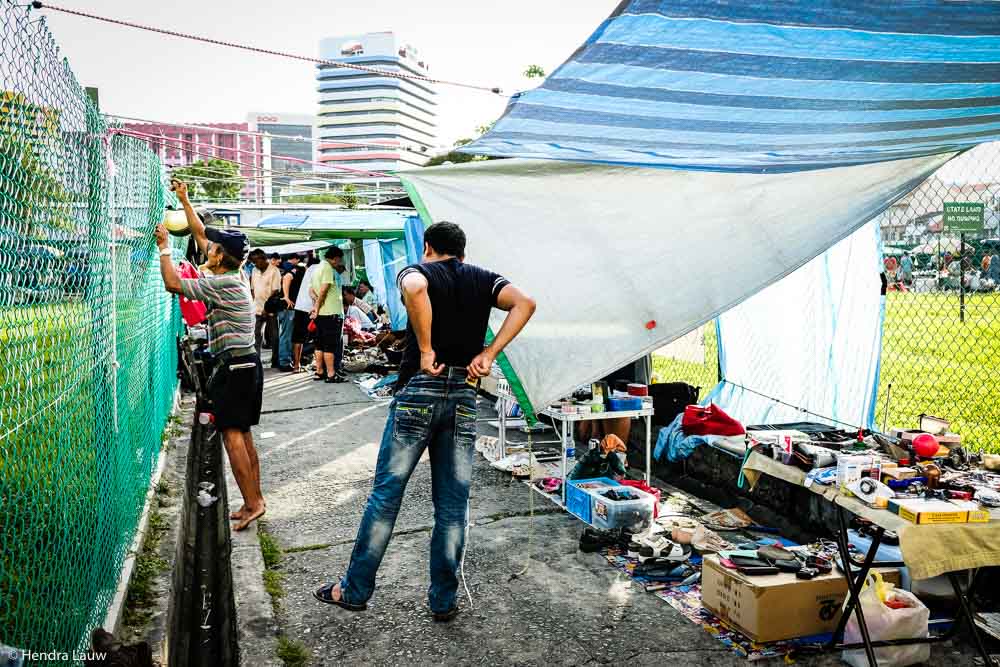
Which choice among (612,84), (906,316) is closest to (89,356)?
(612,84)

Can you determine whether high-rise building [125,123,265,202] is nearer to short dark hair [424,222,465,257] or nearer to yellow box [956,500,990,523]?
short dark hair [424,222,465,257]

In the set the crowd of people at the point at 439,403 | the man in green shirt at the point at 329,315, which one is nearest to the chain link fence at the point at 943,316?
the crowd of people at the point at 439,403

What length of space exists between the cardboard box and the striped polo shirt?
4.11 metres

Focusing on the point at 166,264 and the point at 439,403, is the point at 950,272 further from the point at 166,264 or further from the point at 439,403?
the point at 166,264

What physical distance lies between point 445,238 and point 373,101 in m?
62.9

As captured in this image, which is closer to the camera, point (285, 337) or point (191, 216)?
point (191, 216)

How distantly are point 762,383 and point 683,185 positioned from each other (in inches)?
140

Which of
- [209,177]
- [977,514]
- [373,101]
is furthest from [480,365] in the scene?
[373,101]

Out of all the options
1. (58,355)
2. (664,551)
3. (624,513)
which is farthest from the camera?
(624,513)

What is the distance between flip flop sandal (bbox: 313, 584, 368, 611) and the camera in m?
4.07

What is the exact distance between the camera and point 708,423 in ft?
21.7

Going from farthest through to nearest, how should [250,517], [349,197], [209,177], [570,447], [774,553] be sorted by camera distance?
[349,197]
[209,177]
[570,447]
[250,517]
[774,553]

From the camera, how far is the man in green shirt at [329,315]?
38.5ft

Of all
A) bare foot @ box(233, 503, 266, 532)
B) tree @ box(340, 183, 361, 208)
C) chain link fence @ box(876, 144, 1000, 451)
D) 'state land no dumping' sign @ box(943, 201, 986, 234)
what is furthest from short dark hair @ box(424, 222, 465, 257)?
tree @ box(340, 183, 361, 208)
